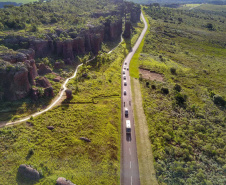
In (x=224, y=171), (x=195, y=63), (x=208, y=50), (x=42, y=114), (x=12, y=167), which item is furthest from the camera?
(x=208, y=50)

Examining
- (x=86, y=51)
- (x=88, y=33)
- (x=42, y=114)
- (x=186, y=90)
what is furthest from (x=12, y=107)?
(x=186, y=90)

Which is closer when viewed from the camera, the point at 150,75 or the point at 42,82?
the point at 42,82

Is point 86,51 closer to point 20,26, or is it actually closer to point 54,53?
point 54,53

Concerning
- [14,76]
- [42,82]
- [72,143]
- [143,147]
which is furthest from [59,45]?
[143,147]

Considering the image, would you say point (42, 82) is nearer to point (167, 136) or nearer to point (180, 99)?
point (167, 136)

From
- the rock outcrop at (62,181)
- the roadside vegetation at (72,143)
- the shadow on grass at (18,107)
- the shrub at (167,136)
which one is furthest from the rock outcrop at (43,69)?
the shrub at (167,136)

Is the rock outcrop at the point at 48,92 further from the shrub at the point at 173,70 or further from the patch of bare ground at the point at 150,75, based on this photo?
the shrub at the point at 173,70
